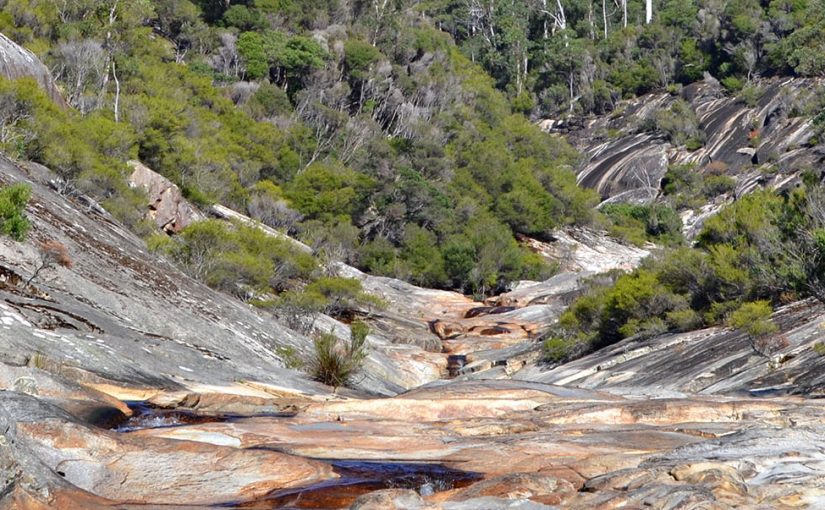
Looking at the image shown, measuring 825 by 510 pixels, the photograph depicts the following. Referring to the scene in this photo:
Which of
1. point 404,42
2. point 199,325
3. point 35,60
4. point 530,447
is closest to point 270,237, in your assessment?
point 35,60

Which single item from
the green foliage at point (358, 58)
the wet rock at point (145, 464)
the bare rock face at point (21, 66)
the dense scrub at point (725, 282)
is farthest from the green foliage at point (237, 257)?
the green foliage at point (358, 58)

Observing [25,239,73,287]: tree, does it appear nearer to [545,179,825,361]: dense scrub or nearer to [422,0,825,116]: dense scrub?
[545,179,825,361]: dense scrub

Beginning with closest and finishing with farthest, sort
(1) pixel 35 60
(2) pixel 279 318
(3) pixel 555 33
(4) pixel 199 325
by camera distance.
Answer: (4) pixel 199 325, (2) pixel 279 318, (1) pixel 35 60, (3) pixel 555 33

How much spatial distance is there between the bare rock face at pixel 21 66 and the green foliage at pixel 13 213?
1725cm

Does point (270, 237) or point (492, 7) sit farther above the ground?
point (492, 7)

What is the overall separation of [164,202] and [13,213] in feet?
65.7

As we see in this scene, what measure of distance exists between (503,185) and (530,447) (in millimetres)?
53830

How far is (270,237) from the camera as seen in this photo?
37750 mm

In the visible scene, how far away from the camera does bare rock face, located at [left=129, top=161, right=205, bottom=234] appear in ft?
117

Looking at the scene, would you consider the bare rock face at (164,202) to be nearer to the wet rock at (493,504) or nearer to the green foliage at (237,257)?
the green foliage at (237,257)

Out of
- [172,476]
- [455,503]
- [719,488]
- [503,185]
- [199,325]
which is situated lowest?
[503,185]

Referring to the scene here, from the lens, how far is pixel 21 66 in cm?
3325

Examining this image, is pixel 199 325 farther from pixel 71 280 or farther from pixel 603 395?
pixel 603 395

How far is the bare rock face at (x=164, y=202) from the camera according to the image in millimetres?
35519
